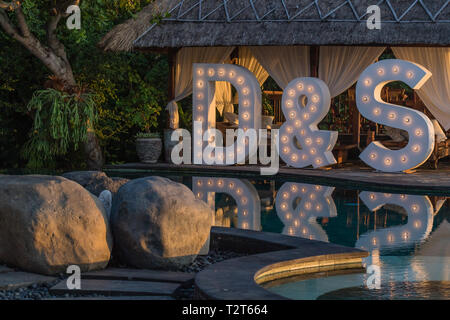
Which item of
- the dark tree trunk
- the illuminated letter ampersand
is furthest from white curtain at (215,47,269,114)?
the dark tree trunk

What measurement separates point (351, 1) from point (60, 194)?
1106cm

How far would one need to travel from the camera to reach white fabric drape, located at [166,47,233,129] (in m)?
17.2

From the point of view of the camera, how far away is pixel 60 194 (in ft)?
19.6

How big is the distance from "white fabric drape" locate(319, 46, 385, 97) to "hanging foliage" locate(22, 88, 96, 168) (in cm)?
478

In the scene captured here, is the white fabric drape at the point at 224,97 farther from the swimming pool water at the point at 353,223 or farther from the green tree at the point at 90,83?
the swimming pool water at the point at 353,223

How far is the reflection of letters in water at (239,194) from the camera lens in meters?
9.42

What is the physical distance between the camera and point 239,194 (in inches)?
468

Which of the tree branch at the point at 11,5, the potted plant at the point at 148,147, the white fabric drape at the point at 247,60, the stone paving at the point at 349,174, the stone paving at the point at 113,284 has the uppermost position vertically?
the tree branch at the point at 11,5

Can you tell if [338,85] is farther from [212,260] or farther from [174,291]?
[174,291]

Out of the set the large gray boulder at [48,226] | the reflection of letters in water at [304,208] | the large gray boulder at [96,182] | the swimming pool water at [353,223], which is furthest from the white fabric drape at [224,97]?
the large gray boulder at [48,226]

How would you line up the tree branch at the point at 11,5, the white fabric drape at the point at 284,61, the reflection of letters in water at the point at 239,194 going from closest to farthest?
the reflection of letters in water at the point at 239,194, the tree branch at the point at 11,5, the white fabric drape at the point at 284,61

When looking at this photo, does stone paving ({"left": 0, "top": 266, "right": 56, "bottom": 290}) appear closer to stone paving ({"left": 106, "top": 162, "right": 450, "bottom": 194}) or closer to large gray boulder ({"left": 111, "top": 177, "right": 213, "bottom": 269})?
large gray boulder ({"left": 111, "top": 177, "right": 213, "bottom": 269})

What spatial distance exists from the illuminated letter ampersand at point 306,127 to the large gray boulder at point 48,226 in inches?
365

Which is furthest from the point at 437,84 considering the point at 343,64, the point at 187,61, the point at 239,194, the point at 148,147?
the point at 148,147
